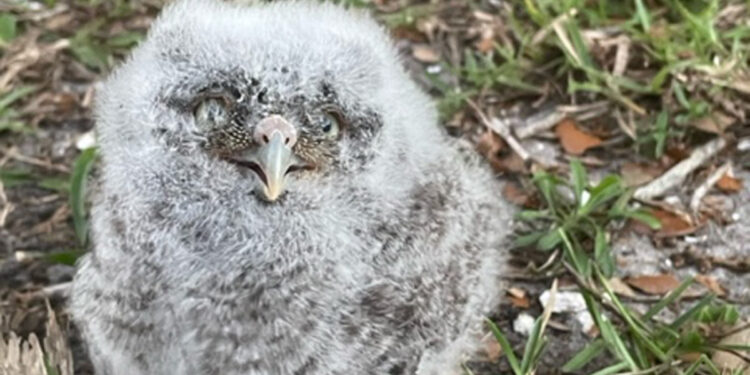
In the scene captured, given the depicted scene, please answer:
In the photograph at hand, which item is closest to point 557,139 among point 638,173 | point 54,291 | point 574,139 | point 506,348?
point 574,139

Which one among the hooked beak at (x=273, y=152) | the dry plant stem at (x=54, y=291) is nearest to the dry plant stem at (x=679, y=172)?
the hooked beak at (x=273, y=152)

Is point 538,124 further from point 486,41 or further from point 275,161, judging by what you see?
point 275,161

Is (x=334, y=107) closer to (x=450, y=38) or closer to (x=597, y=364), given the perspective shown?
(x=597, y=364)

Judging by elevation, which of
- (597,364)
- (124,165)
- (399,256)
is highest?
(124,165)

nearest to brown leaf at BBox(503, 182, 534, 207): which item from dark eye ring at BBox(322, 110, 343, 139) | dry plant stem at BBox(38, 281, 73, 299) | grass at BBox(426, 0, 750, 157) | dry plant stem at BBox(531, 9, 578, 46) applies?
grass at BBox(426, 0, 750, 157)

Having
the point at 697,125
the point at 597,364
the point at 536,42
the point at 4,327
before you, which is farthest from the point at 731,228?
the point at 4,327

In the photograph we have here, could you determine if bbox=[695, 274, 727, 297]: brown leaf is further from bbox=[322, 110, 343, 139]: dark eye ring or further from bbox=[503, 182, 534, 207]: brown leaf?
bbox=[322, 110, 343, 139]: dark eye ring
